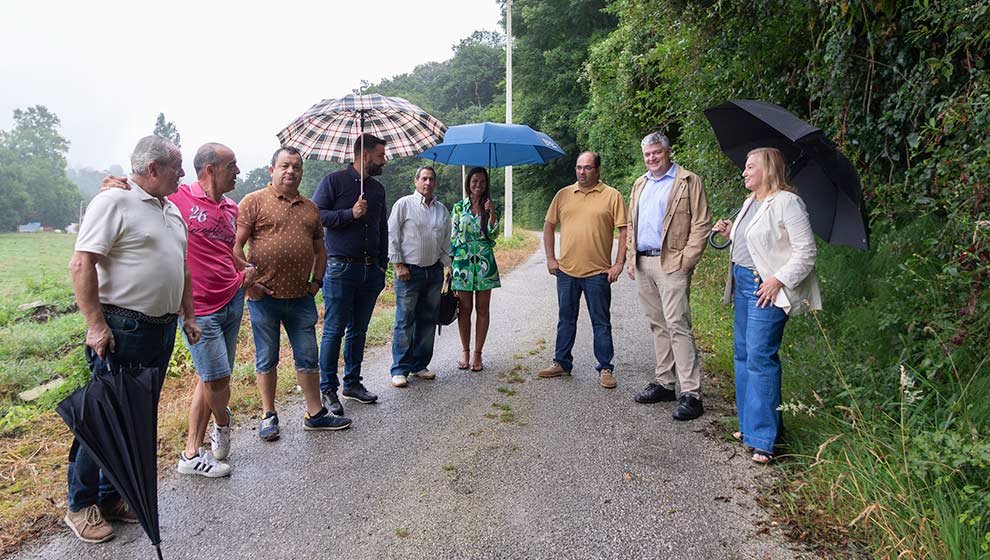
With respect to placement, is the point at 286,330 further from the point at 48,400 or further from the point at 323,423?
the point at 48,400

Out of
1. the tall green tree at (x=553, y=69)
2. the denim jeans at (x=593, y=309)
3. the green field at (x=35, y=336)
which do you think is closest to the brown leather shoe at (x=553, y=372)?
the denim jeans at (x=593, y=309)

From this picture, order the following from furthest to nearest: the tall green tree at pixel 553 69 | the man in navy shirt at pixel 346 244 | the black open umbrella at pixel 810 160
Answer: the tall green tree at pixel 553 69 < the man in navy shirt at pixel 346 244 < the black open umbrella at pixel 810 160

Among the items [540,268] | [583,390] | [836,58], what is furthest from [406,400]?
[540,268]

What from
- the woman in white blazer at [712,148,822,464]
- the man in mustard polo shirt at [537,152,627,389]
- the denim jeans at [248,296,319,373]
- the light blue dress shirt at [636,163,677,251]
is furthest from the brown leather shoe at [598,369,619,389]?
the denim jeans at [248,296,319,373]

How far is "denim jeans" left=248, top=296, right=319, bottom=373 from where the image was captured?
3.78m

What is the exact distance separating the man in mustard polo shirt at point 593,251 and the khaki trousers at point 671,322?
356 millimetres

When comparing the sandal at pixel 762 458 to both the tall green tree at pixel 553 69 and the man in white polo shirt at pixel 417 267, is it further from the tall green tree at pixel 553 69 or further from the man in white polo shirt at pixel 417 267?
the tall green tree at pixel 553 69

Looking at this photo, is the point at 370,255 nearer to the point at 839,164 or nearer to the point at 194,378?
the point at 194,378

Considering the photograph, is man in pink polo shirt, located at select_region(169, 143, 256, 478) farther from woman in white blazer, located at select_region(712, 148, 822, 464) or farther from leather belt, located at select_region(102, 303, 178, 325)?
woman in white blazer, located at select_region(712, 148, 822, 464)

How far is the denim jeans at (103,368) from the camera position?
105 inches

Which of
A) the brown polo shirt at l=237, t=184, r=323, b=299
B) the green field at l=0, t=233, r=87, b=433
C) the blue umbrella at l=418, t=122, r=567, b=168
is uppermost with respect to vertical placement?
the blue umbrella at l=418, t=122, r=567, b=168

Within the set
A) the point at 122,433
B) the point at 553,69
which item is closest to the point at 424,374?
the point at 122,433

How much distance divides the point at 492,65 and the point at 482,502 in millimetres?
55968

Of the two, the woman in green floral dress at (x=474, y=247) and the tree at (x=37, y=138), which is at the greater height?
the tree at (x=37, y=138)
